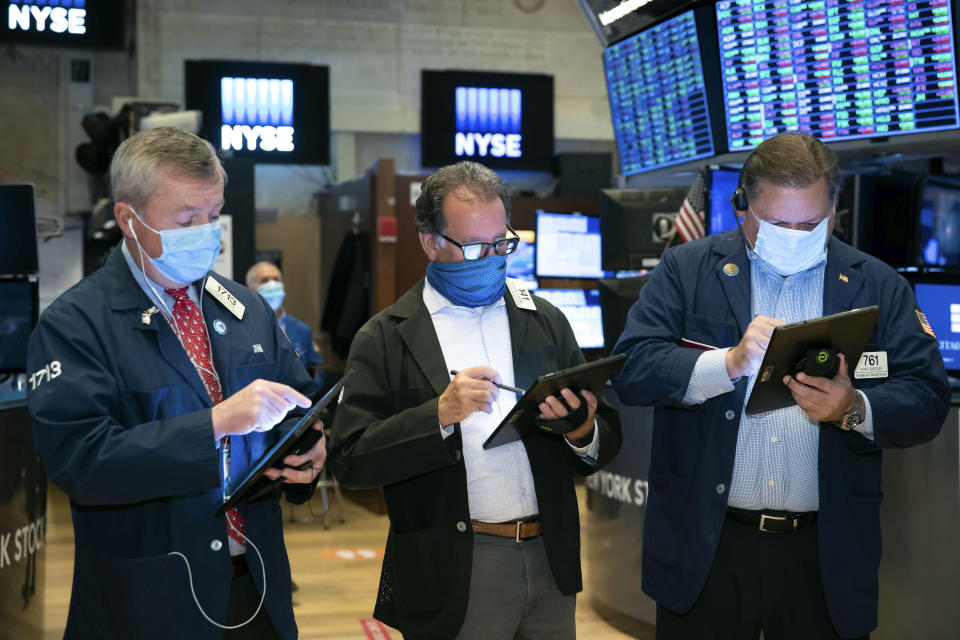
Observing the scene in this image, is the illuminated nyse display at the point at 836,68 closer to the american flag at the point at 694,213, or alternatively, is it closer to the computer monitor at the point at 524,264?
A: the american flag at the point at 694,213

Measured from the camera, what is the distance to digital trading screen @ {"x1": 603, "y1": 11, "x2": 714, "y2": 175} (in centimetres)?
463

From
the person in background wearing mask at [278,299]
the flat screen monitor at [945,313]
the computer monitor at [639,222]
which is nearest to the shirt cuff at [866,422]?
the flat screen monitor at [945,313]

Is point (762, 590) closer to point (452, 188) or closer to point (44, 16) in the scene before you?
point (452, 188)

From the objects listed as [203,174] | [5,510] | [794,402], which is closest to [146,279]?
[203,174]

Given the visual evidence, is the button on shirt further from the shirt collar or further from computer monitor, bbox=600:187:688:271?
computer monitor, bbox=600:187:688:271

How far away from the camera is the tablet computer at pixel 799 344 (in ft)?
6.76

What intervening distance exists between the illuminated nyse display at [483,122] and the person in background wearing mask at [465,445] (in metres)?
7.79

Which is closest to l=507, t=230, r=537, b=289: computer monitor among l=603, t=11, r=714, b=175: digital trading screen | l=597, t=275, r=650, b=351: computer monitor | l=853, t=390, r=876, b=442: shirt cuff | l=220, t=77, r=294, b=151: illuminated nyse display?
l=220, t=77, r=294, b=151: illuminated nyse display

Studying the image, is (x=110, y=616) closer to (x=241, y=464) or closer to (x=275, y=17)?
(x=241, y=464)

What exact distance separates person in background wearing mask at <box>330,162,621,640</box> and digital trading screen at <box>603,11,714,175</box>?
2.56 metres

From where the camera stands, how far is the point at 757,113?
4.38 metres

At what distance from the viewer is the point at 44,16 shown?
824 cm

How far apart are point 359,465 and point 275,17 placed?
29.2ft

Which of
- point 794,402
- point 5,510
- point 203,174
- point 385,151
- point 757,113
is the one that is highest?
point 385,151
